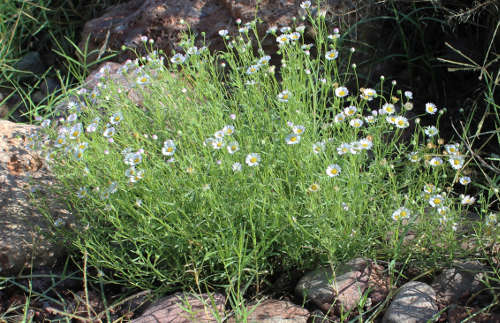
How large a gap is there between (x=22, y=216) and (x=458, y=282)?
7.35ft

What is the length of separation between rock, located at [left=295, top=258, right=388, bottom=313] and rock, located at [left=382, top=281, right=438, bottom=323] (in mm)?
122

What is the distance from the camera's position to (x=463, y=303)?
2.16 metres

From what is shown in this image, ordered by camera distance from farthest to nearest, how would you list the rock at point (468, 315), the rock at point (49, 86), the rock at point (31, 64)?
the rock at point (31, 64) → the rock at point (49, 86) → the rock at point (468, 315)

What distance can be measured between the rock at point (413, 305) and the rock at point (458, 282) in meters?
0.07

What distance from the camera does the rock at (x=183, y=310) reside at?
2.14m

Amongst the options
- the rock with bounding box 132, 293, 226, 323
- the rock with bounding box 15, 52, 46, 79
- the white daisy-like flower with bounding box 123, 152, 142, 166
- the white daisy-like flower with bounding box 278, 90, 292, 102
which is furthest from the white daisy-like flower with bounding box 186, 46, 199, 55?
the rock with bounding box 15, 52, 46, 79

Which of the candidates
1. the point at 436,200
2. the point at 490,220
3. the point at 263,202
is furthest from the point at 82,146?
the point at 490,220

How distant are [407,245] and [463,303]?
33 cm

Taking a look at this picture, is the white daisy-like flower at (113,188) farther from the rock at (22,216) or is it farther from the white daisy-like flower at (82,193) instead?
the rock at (22,216)

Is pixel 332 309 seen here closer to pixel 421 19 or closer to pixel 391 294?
pixel 391 294

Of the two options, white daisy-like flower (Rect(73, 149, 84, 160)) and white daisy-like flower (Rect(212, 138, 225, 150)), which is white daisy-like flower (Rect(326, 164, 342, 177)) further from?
white daisy-like flower (Rect(73, 149, 84, 160))

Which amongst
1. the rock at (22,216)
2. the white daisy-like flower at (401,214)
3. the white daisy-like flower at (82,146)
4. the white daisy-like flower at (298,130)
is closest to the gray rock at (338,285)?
the white daisy-like flower at (401,214)

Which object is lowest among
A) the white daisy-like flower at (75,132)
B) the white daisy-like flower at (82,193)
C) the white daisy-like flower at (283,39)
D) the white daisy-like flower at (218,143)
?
the white daisy-like flower at (82,193)

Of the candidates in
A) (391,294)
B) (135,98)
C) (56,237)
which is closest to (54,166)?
(56,237)
